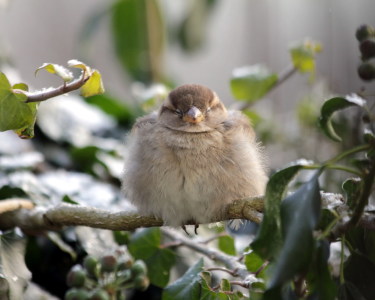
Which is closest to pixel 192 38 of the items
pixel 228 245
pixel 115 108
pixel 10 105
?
pixel 115 108

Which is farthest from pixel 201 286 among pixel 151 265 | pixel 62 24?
pixel 62 24

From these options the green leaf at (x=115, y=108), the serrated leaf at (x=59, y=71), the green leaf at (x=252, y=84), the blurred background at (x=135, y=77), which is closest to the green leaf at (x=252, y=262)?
the blurred background at (x=135, y=77)

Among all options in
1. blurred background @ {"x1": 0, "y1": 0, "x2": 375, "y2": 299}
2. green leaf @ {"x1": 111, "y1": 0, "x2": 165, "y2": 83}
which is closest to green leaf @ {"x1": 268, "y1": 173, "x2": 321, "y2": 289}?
blurred background @ {"x1": 0, "y1": 0, "x2": 375, "y2": 299}

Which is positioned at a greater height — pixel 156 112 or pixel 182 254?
pixel 156 112

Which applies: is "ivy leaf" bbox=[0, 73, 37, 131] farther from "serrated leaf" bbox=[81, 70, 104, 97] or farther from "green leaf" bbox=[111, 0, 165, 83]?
"green leaf" bbox=[111, 0, 165, 83]

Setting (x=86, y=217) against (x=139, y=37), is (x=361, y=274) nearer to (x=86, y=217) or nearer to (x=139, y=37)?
(x=86, y=217)

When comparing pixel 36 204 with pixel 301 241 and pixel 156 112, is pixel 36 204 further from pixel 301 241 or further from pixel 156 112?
pixel 301 241

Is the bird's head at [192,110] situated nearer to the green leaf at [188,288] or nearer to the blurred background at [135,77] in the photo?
the blurred background at [135,77]
